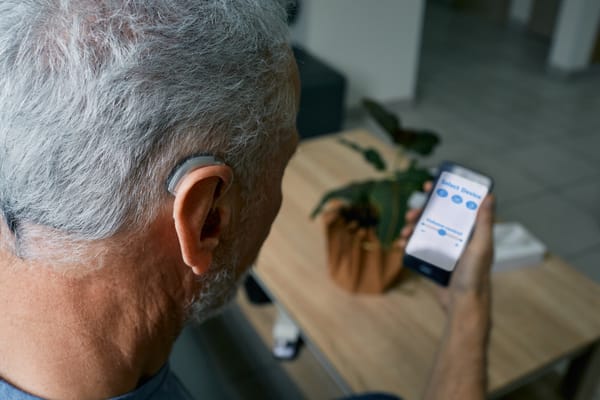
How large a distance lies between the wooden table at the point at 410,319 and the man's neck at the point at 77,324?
0.57 metres

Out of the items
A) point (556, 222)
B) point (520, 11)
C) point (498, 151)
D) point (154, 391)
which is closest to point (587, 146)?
point (498, 151)

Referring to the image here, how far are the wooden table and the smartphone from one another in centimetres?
25

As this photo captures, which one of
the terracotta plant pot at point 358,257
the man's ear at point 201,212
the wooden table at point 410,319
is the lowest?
the wooden table at point 410,319

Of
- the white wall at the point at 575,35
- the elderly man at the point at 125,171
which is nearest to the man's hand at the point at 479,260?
the elderly man at the point at 125,171

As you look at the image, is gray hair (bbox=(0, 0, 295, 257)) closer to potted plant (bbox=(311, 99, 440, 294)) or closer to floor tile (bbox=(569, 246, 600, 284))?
potted plant (bbox=(311, 99, 440, 294))

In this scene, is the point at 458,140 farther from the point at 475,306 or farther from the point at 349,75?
the point at 475,306

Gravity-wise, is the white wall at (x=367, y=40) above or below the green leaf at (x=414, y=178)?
below

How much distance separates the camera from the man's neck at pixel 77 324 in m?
0.52

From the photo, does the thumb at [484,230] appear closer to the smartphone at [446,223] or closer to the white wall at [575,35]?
the smartphone at [446,223]

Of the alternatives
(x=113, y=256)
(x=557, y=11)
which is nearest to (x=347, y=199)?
(x=113, y=256)

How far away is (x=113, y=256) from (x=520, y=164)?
276 cm

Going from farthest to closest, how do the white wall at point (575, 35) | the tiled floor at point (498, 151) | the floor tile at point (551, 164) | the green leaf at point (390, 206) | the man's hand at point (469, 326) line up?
the white wall at point (575, 35)
the floor tile at point (551, 164)
the tiled floor at point (498, 151)
the green leaf at point (390, 206)
the man's hand at point (469, 326)

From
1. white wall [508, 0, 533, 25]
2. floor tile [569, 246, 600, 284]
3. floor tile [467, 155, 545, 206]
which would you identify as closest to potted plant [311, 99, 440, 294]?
floor tile [569, 246, 600, 284]

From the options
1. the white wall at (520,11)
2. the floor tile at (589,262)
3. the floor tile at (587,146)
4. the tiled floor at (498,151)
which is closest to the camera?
the tiled floor at (498,151)
